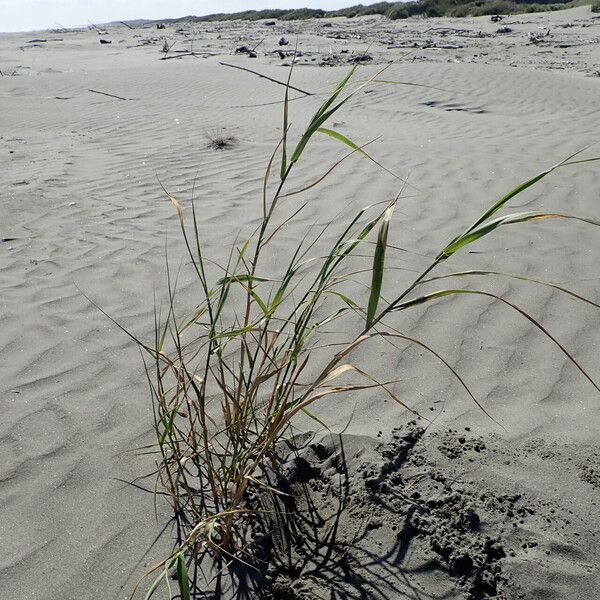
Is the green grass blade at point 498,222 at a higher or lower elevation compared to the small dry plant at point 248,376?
higher

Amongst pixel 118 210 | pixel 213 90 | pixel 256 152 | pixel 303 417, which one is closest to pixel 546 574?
pixel 303 417

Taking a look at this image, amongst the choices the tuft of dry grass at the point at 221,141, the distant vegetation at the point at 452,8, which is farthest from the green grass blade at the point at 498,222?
the distant vegetation at the point at 452,8

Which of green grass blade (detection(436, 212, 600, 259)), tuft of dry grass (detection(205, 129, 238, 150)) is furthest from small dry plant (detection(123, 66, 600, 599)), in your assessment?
tuft of dry grass (detection(205, 129, 238, 150))

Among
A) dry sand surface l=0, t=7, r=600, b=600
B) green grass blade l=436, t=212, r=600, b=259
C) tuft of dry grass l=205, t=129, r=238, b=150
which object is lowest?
dry sand surface l=0, t=7, r=600, b=600

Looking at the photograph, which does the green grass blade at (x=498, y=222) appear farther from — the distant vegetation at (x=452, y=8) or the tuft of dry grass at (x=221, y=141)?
the distant vegetation at (x=452, y=8)

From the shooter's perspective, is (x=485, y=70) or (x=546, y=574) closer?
(x=546, y=574)

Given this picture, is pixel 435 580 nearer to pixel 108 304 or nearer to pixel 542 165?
pixel 108 304

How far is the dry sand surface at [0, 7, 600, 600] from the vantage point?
6.27ft

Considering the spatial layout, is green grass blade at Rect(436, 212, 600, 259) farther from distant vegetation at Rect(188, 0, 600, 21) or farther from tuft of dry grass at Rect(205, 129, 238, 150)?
distant vegetation at Rect(188, 0, 600, 21)

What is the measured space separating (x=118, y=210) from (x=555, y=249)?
116 inches

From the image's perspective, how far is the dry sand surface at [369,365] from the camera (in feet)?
6.27

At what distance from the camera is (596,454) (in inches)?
88.0

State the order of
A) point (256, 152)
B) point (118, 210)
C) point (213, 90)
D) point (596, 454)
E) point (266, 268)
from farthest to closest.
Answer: point (213, 90) → point (256, 152) → point (118, 210) → point (266, 268) → point (596, 454)

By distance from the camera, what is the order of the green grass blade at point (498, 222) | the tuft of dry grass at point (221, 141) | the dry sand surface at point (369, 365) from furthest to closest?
the tuft of dry grass at point (221, 141)
the dry sand surface at point (369, 365)
the green grass blade at point (498, 222)
